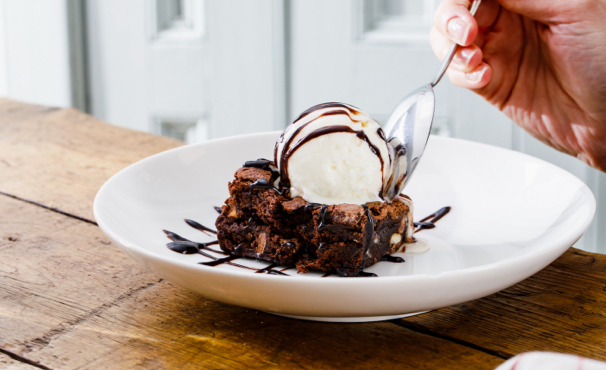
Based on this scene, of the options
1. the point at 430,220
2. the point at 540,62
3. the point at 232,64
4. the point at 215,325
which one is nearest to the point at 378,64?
the point at 232,64

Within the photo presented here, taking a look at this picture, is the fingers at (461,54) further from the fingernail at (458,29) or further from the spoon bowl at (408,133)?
the spoon bowl at (408,133)

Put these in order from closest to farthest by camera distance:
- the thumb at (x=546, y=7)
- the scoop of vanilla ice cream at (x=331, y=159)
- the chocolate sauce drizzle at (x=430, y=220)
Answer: the scoop of vanilla ice cream at (x=331, y=159) → the chocolate sauce drizzle at (x=430, y=220) → the thumb at (x=546, y=7)

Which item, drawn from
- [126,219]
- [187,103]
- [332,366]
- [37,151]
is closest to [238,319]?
[332,366]

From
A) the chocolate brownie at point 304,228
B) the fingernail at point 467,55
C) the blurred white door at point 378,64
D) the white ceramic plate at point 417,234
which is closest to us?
the white ceramic plate at point 417,234

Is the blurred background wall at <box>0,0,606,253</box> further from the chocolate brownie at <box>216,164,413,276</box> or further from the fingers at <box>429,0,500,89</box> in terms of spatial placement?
the chocolate brownie at <box>216,164,413,276</box>

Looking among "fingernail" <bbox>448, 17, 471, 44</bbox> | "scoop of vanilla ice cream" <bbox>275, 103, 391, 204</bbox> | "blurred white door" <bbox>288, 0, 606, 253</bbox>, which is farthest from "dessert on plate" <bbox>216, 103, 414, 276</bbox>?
"blurred white door" <bbox>288, 0, 606, 253</bbox>

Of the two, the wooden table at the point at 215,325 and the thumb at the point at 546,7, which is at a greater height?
the thumb at the point at 546,7

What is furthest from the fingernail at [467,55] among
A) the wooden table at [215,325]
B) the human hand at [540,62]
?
the wooden table at [215,325]

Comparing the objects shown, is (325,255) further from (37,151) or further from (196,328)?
(37,151)
